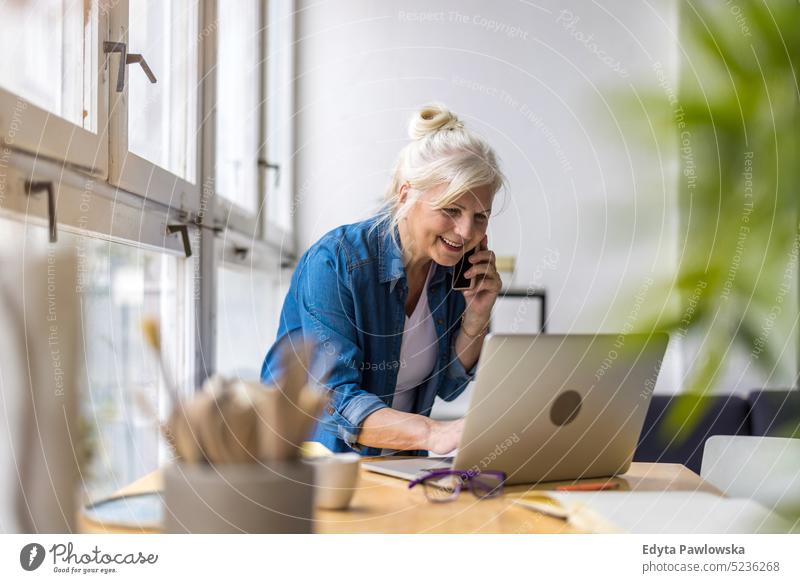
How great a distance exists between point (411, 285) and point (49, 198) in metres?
0.58

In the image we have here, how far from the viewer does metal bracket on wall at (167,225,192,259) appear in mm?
1260

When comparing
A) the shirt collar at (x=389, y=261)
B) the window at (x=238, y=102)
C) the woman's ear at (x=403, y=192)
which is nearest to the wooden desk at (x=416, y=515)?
the shirt collar at (x=389, y=261)

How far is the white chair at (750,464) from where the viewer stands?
85 centimetres

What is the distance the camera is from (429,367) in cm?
125

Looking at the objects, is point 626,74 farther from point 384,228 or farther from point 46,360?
point 46,360

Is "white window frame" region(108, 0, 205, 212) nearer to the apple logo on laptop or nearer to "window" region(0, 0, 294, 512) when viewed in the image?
"window" region(0, 0, 294, 512)

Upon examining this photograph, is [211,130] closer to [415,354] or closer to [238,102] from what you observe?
[238,102]

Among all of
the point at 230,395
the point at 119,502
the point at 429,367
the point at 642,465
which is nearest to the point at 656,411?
the point at 429,367

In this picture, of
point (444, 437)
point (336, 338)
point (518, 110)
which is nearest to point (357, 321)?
point (336, 338)

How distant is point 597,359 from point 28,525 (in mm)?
556

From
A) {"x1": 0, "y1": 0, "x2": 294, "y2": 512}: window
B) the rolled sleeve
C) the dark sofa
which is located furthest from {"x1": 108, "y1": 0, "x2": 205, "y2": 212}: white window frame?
the dark sofa

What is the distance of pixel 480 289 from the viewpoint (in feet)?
4.13

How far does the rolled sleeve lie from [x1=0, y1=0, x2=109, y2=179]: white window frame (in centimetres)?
32
